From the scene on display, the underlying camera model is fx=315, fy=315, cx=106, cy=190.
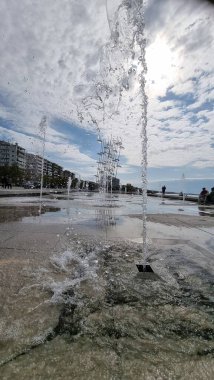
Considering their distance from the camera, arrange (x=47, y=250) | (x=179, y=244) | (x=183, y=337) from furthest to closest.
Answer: (x=179, y=244) < (x=47, y=250) < (x=183, y=337)

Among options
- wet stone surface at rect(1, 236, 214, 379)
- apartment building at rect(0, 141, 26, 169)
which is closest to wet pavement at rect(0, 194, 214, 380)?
wet stone surface at rect(1, 236, 214, 379)

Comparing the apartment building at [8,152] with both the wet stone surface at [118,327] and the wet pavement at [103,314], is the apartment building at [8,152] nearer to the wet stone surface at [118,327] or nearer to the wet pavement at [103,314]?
the wet pavement at [103,314]

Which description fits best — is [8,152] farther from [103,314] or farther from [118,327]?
[118,327]

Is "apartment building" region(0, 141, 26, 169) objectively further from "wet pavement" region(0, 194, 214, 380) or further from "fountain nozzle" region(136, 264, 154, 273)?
"fountain nozzle" region(136, 264, 154, 273)

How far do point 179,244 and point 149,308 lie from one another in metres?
3.15

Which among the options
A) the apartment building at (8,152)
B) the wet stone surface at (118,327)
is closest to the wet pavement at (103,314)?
the wet stone surface at (118,327)

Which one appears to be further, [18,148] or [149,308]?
[18,148]

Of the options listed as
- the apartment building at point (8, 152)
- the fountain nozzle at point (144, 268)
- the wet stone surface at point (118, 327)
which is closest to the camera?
the wet stone surface at point (118, 327)

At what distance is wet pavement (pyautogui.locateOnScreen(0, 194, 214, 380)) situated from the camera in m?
1.94

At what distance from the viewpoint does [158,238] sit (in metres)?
6.34

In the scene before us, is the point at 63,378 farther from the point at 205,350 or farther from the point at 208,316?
the point at 208,316

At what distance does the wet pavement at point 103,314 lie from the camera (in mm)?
1935

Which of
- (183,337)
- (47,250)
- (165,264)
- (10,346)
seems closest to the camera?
(10,346)

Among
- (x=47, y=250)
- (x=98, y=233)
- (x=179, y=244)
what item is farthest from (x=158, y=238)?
(x=47, y=250)
